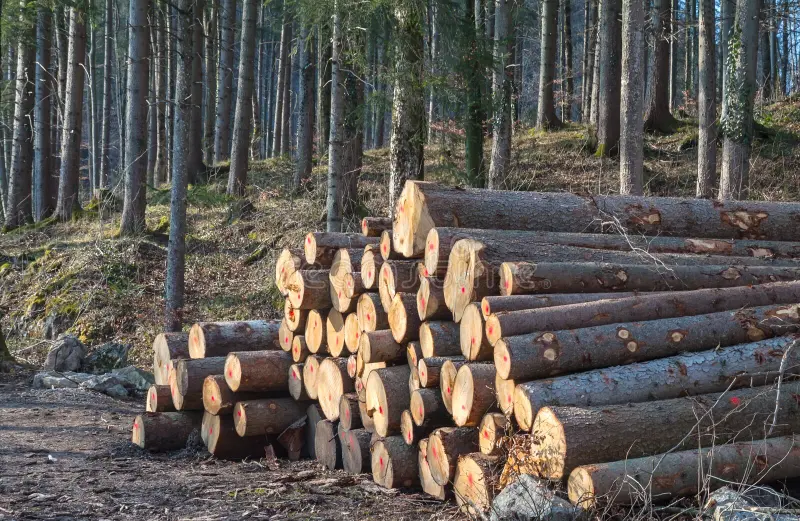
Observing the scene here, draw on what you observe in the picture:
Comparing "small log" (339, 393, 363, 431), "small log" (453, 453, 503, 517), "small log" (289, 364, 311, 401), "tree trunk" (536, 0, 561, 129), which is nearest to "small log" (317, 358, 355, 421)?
"small log" (339, 393, 363, 431)

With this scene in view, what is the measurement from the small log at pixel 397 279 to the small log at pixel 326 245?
97 cm

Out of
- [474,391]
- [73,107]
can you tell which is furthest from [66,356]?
[73,107]

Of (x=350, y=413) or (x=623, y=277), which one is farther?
(x=350, y=413)

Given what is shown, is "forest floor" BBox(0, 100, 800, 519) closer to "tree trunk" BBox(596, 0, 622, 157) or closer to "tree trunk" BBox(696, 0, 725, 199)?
"tree trunk" BBox(596, 0, 622, 157)

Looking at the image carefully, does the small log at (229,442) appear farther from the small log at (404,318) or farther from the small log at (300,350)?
the small log at (404,318)

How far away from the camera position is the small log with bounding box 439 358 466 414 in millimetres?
5371

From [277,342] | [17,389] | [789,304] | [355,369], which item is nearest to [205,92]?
[17,389]

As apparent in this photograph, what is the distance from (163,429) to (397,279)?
2.91m

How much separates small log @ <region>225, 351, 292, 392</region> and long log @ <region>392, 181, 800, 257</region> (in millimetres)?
1848

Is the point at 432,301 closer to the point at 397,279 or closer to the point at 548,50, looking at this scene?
the point at 397,279

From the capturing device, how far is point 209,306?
529 inches

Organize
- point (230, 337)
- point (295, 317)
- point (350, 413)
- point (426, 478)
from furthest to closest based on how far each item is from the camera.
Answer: point (230, 337)
point (295, 317)
point (350, 413)
point (426, 478)

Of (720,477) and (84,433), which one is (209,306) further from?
(720,477)

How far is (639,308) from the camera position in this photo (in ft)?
17.5
